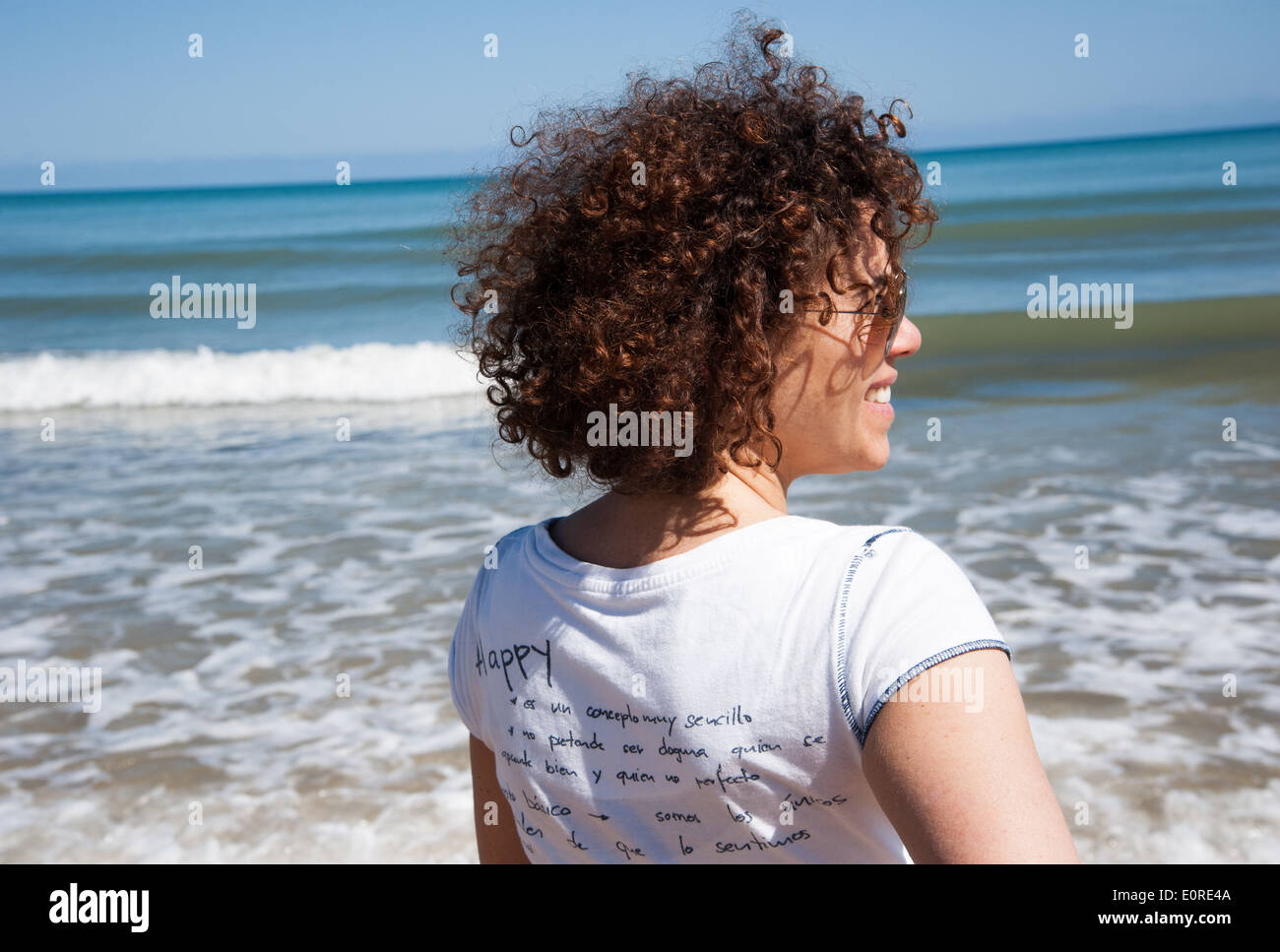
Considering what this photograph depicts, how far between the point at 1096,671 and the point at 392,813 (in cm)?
291

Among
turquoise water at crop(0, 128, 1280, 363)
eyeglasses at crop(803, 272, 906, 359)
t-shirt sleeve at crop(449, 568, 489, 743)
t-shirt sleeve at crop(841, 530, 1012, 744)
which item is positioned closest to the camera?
t-shirt sleeve at crop(841, 530, 1012, 744)

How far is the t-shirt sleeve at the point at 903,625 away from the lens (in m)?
1.01

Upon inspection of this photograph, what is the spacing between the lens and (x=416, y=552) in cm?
620

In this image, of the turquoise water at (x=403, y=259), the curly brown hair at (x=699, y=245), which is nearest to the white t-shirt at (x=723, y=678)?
the curly brown hair at (x=699, y=245)

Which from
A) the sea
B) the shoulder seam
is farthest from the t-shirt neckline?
the sea

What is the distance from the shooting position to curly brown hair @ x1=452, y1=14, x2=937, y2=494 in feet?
4.02

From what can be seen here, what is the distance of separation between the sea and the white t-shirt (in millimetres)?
609

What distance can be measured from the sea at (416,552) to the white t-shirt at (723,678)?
0.61m

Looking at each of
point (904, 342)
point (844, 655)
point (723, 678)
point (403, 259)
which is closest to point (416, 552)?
point (904, 342)

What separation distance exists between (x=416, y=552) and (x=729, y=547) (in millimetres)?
5244

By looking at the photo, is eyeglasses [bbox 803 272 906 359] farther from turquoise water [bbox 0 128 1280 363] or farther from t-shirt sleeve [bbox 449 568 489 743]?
turquoise water [bbox 0 128 1280 363]

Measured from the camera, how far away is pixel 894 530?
3.62ft

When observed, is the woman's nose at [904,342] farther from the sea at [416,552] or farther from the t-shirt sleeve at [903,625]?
the t-shirt sleeve at [903,625]

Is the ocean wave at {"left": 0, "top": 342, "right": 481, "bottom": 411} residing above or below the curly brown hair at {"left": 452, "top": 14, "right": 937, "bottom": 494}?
below
